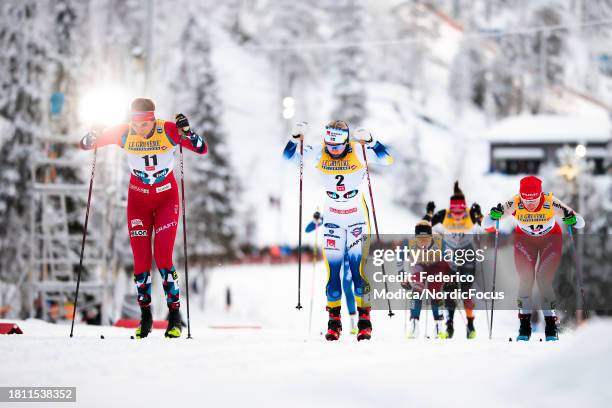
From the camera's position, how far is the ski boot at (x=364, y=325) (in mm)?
8664

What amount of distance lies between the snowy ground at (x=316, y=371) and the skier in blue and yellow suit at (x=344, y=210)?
1.23m

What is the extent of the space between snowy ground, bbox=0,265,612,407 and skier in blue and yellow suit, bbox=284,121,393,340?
1234 mm

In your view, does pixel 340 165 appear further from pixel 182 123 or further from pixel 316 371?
pixel 316 371

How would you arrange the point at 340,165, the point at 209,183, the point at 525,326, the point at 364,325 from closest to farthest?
the point at 364,325 → the point at 340,165 → the point at 525,326 → the point at 209,183

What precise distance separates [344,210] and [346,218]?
0.31 ft

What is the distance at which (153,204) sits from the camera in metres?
8.67

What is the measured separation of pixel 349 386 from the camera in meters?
5.31

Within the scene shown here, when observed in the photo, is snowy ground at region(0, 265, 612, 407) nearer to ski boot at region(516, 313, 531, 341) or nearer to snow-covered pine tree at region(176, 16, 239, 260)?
ski boot at region(516, 313, 531, 341)

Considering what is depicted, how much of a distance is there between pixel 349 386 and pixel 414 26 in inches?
3437

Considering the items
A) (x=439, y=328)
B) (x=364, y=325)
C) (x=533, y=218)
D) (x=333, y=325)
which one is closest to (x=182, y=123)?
(x=333, y=325)

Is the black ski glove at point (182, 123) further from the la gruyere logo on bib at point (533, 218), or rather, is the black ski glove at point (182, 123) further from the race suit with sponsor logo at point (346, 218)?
the la gruyere logo on bib at point (533, 218)

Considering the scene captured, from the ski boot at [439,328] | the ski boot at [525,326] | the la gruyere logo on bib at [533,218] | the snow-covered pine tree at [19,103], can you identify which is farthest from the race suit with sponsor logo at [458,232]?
the snow-covered pine tree at [19,103]

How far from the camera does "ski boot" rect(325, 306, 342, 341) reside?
8773 mm

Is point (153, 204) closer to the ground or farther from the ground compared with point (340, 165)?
closer to the ground
